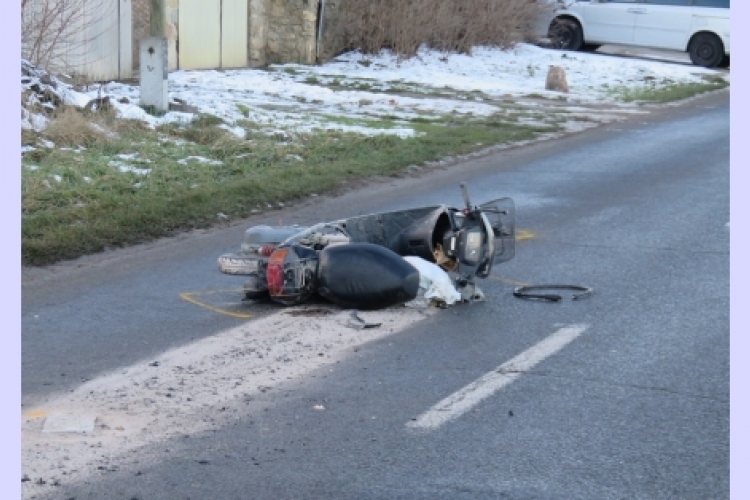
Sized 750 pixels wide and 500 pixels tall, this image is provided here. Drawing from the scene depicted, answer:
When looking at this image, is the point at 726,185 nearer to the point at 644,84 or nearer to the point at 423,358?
the point at 423,358

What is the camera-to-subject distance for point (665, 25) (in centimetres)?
2817

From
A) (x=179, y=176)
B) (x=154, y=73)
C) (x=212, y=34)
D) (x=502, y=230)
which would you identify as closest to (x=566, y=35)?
(x=212, y=34)

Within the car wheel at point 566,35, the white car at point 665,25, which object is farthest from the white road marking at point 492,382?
the car wheel at point 566,35

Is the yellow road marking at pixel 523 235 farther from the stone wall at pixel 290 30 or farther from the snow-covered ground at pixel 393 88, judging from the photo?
the stone wall at pixel 290 30

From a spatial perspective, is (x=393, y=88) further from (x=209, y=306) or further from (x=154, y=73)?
(x=209, y=306)

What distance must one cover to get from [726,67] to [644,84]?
5.07 m

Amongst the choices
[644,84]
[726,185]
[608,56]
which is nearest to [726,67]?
[608,56]

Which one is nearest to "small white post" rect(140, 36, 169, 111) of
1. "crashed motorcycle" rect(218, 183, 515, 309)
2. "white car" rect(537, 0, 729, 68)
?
"crashed motorcycle" rect(218, 183, 515, 309)

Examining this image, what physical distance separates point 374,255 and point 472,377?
4.75ft

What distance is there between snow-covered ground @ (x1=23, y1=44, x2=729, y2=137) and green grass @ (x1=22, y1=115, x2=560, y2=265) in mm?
784

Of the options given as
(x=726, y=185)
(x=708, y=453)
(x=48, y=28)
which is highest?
(x=48, y=28)

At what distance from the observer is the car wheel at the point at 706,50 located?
92.3ft

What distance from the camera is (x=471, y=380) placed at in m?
6.35

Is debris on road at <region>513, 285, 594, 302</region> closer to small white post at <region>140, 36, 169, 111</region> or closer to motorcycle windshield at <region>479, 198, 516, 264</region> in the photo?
motorcycle windshield at <region>479, 198, 516, 264</region>
